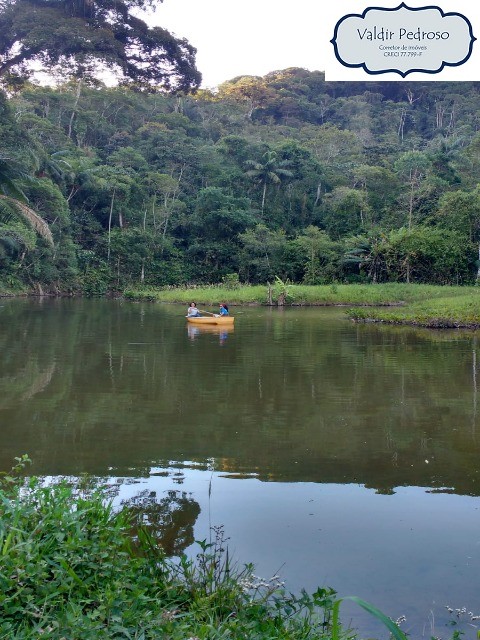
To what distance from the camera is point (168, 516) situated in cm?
457

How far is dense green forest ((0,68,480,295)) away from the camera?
32.8m

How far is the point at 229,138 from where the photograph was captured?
132 feet

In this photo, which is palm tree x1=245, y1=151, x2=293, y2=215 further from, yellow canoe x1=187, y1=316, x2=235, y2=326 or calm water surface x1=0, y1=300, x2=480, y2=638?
calm water surface x1=0, y1=300, x2=480, y2=638

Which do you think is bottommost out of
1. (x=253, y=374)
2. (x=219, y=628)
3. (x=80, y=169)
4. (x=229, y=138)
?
(x=253, y=374)

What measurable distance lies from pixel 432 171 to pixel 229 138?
12.4 metres

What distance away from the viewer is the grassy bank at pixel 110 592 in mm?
2482

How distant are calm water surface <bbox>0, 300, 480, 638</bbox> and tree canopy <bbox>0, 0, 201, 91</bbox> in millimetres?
3572

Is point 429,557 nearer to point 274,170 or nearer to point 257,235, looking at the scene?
point 257,235

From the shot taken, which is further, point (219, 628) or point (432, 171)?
point (432, 171)

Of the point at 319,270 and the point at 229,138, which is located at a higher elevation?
the point at 229,138

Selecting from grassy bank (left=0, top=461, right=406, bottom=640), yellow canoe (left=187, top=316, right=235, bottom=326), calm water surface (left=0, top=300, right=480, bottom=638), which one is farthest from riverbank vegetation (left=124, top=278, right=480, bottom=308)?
grassy bank (left=0, top=461, right=406, bottom=640)

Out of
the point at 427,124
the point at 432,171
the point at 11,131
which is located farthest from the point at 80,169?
the point at 427,124

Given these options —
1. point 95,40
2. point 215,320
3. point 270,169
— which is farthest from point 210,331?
point 270,169

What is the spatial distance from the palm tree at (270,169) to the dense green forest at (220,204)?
85mm
